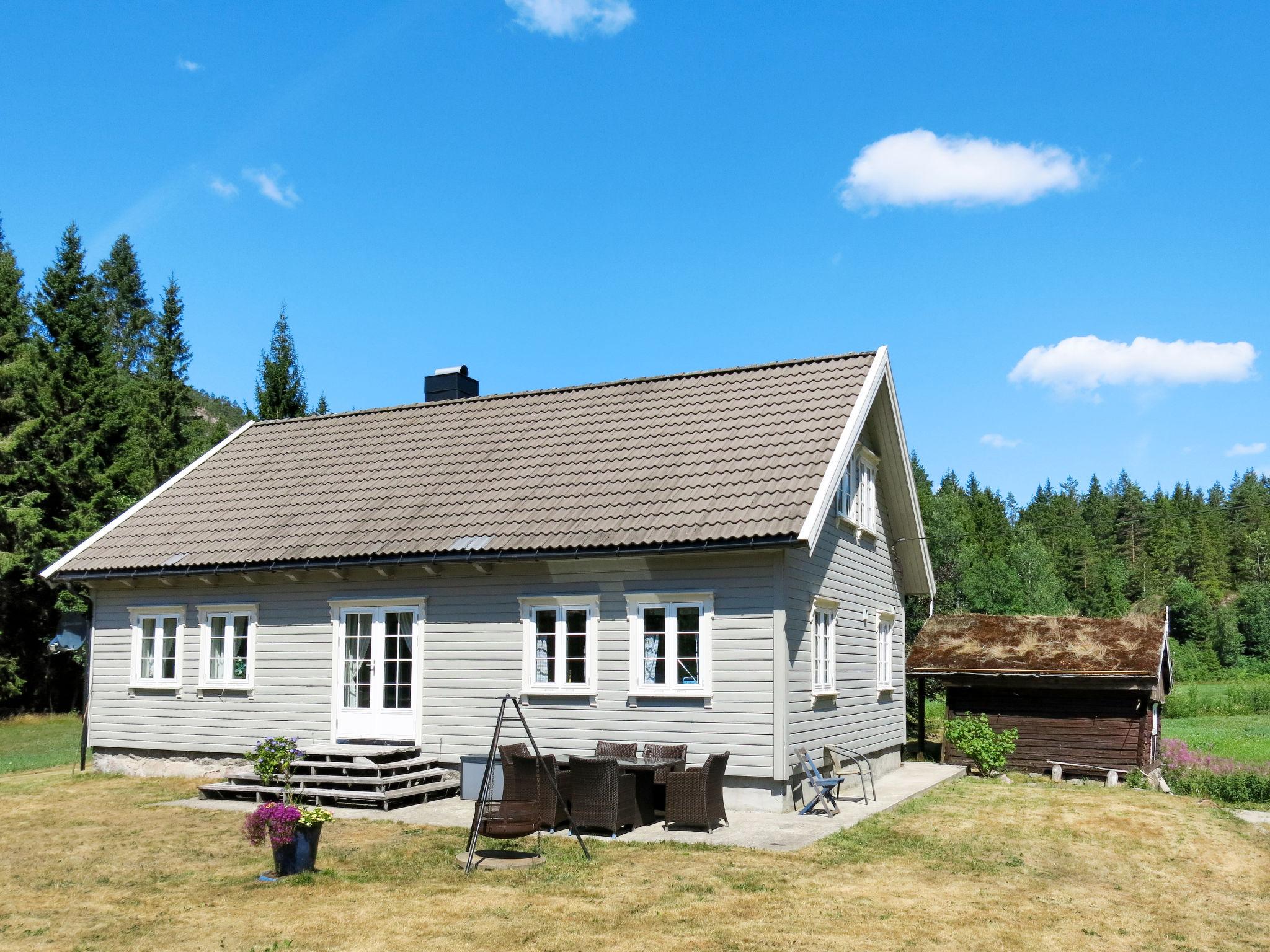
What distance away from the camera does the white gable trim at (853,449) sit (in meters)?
13.9

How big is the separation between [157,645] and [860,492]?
1218 cm

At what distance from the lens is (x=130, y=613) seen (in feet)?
61.7

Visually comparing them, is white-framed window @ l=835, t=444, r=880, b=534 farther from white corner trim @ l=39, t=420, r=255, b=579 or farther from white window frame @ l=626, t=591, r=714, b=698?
white corner trim @ l=39, t=420, r=255, b=579

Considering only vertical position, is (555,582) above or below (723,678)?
above

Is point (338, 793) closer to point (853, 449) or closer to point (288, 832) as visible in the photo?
point (288, 832)

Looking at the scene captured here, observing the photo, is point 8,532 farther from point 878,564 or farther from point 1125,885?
point 1125,885

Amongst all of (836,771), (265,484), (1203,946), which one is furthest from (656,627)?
(265,484)

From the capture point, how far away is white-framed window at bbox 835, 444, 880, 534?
1709 cm

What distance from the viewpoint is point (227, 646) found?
17844mm

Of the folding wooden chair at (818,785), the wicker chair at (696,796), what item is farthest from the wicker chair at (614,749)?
the folding wooden chair at (818,785)

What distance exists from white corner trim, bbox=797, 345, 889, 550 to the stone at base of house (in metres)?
10.00

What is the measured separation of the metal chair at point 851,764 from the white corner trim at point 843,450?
3144 mm

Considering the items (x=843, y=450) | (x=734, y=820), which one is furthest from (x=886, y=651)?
(x=734, y=820)

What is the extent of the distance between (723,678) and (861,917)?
549 centimetres
